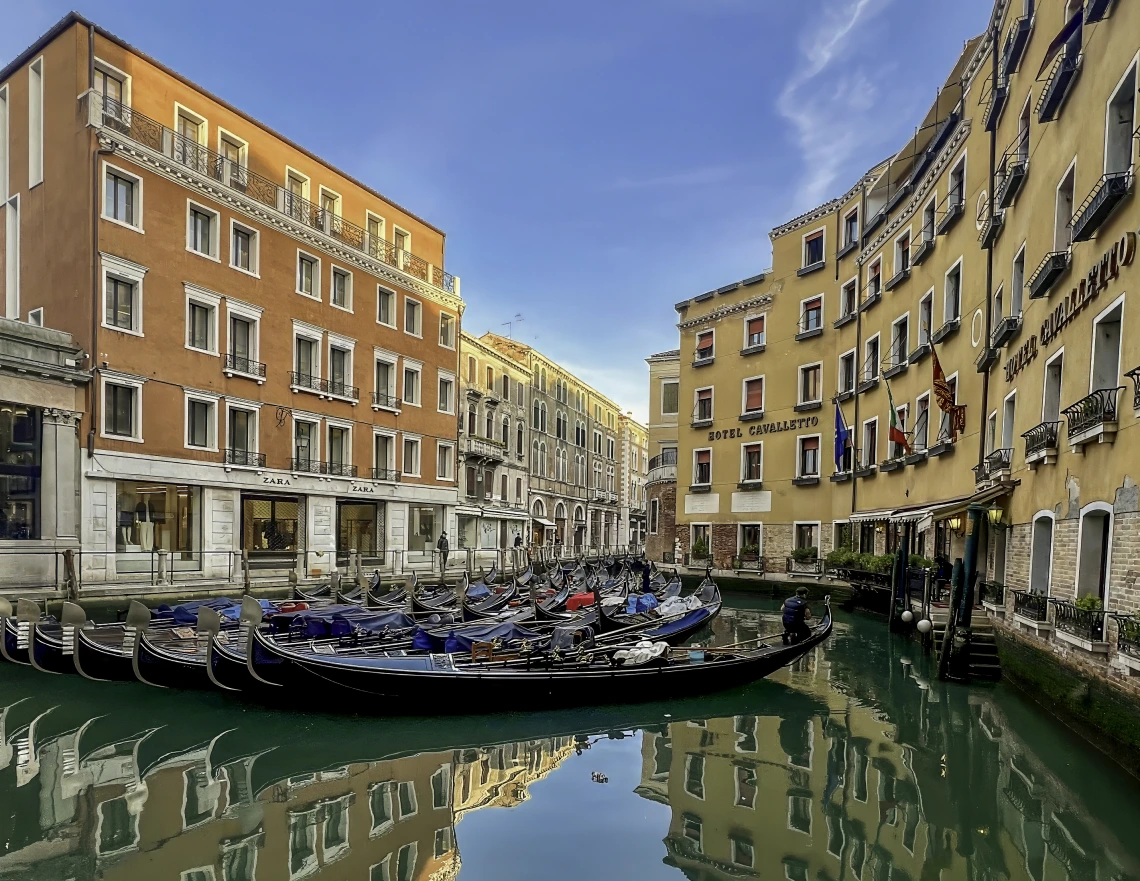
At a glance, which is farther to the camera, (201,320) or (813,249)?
(813,249)

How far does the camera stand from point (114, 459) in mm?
15195

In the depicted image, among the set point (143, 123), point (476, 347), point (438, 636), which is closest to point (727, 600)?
point (438, 636)

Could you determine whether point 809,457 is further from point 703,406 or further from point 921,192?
point 921,192

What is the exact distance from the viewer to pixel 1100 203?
23.2 feet

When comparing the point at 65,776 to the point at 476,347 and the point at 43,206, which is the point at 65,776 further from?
the point at 476,347

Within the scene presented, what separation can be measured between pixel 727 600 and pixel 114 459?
612 inches

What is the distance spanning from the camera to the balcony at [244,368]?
698 inches

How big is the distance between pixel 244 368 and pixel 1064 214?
16821 millimetres

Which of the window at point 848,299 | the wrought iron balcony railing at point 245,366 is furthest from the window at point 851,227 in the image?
the wrought iron balcony railing at point 245,366

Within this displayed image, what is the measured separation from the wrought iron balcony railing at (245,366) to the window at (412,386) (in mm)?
5385

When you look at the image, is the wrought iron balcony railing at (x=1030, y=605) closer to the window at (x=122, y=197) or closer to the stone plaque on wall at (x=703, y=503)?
the stone plaque on wall at (x=703, y=503)

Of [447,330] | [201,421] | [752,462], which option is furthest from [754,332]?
[201,421]

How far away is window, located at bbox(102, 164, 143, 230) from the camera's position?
15.4 m

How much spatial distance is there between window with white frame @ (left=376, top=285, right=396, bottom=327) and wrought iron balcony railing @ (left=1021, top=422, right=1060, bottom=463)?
1781cm
